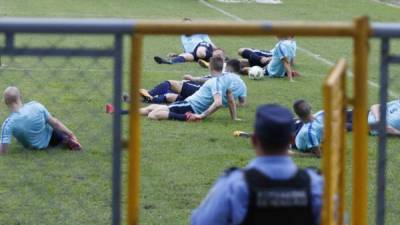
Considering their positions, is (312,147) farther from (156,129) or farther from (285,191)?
(285,191)

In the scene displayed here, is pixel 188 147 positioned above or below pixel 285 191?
below

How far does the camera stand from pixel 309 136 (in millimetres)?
10781

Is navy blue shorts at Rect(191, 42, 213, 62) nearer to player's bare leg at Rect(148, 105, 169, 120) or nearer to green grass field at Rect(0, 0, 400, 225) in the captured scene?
green grass field at Rect(0, 0, 400, 225)

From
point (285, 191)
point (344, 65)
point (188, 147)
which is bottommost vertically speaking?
point (188, 147)

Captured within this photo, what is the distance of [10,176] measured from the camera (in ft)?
32.0

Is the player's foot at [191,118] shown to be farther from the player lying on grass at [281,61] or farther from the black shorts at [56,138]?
the player lying on grass at [281,61]

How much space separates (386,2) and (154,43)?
15812mm

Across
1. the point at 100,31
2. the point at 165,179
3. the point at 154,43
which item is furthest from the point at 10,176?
the point at 154,43

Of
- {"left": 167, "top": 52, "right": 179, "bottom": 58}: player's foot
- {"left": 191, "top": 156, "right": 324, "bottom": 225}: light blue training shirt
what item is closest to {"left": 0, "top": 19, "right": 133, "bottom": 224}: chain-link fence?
{"left": 191, "top": 156, "right": 324, "bottom": 225}: light blue training shirt

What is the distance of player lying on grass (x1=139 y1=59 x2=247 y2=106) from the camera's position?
13.8m

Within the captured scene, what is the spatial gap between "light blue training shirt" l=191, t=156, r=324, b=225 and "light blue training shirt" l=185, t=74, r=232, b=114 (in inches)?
334

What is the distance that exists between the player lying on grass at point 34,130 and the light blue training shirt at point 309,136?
241 cm

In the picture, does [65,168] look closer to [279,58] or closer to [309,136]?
[309,136]

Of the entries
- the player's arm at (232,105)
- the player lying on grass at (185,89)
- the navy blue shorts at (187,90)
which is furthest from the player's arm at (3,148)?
the navy blue shorts at (187,90)
